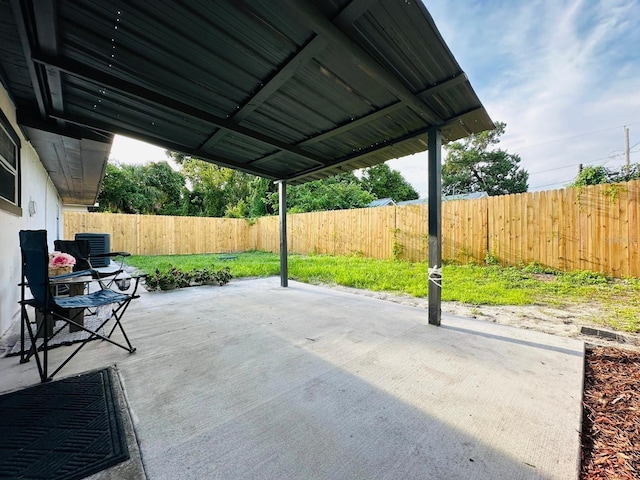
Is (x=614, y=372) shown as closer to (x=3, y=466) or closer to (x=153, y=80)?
(x=3, y=466)

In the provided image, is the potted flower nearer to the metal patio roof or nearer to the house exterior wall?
the house exterior wall

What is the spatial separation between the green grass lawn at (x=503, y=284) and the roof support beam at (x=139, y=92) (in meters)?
3.41

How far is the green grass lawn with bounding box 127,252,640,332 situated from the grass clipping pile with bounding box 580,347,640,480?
3.47 feet

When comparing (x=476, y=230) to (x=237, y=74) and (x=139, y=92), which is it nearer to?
(x=237, y=74)

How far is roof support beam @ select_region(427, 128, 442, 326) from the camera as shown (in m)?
2.80

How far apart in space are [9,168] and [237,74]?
283 cm

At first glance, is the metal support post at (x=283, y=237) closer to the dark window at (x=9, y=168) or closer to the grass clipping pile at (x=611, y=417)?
the dark window at (x=9, y=168)

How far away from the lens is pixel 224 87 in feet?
7.11

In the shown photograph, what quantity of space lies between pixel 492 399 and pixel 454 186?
2100cm

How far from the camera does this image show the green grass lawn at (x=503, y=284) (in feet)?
11.4

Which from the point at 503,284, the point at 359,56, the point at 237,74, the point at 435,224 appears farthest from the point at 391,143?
the point at 503,284

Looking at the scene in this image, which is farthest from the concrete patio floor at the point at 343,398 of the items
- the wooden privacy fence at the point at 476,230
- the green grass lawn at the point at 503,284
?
the wooden privacy fence at the point at 476,230

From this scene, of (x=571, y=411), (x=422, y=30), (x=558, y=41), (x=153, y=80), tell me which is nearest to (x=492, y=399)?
(x=571, y=411)

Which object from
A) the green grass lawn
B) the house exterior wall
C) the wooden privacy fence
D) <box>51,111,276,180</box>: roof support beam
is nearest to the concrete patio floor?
the house exterior wall
